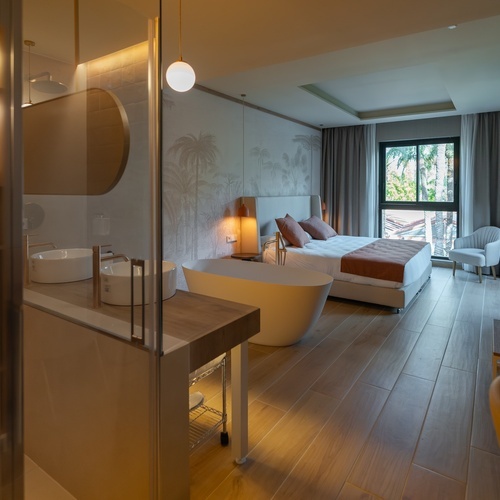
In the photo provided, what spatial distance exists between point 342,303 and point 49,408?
352 cm

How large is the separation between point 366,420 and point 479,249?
184 inches

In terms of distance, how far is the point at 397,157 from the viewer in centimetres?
693

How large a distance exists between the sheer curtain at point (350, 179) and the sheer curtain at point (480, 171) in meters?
1.45

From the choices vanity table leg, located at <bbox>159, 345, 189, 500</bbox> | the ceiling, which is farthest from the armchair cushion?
vanity table leg, located at <bbox>159, 345, 189, 500</bbox>

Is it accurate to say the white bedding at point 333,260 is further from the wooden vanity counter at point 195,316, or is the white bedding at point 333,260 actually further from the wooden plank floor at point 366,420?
the wooden vanity counter at point 195,316

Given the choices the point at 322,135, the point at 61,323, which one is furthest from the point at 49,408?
the point at 322,135

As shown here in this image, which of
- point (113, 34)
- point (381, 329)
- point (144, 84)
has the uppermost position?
point (113, 34)

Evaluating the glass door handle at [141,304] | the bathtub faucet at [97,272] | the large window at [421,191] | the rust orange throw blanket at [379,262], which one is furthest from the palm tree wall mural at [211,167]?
the glass door handle at [141,304]

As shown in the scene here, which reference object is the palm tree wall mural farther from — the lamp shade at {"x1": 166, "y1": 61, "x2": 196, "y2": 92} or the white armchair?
the white armchair

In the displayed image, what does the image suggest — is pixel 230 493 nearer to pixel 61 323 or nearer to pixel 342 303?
pixel 61 323

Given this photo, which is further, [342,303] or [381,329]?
[342,303]

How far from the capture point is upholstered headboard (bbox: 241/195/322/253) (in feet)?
16.6

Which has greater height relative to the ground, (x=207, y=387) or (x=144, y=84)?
(x=144, y=84)

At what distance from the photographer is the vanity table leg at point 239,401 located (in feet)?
6.01
